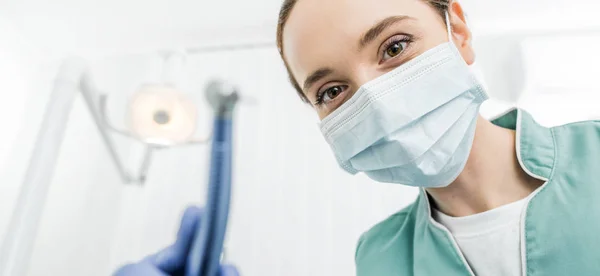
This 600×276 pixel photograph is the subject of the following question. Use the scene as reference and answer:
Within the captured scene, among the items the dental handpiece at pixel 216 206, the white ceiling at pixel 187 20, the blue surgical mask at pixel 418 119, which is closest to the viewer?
the dental handpiece at pixel 216 206

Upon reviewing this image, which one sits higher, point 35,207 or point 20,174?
point 20,174

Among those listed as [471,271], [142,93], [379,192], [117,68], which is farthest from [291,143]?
[471,271]

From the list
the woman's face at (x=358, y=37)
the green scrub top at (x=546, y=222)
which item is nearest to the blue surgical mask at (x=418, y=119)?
the woman's face at (x=358, y=37)

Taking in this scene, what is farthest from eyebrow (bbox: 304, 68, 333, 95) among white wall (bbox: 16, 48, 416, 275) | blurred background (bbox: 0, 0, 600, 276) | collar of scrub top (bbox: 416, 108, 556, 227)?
white wall (bbox: 16, 48, 416, 275)

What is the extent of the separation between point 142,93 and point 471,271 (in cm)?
83

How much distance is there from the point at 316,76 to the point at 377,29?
0.13 m

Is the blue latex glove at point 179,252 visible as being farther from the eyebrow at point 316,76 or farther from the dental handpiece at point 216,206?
the eyebrow at point 316,76

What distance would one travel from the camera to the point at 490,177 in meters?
0.71

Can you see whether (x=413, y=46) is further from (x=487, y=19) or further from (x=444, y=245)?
(x=487, y=19)

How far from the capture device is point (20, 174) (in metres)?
1.12

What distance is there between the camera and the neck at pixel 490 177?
70 centimetres

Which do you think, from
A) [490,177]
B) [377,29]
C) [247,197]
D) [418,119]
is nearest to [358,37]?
[377,29]

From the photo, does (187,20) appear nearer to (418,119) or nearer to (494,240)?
(418,119)

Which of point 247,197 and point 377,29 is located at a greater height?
point 377,29
